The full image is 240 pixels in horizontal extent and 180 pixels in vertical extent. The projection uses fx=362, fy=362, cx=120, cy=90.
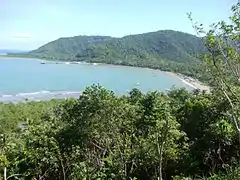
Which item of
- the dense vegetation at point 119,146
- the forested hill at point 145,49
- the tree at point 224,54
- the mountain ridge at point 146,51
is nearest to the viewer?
the tree at point 224,54

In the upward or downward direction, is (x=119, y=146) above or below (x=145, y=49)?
below

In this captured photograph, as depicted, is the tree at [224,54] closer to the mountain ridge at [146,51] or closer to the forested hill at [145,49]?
the mountain ridge at [146,51]

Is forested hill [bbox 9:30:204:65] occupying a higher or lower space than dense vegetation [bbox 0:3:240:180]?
higher

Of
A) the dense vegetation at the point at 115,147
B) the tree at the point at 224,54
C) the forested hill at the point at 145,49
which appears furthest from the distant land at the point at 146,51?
the tree at the point at 224,54

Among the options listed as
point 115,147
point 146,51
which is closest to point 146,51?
point 146,51

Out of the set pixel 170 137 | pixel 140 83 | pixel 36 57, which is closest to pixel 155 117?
pixel 170 137

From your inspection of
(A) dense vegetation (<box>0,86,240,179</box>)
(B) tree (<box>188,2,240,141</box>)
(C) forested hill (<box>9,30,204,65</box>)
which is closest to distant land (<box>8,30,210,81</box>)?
(C) forested hill (<box>9,30,204,65</box>)

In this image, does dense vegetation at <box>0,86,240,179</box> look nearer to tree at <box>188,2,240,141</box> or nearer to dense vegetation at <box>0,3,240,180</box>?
dense vegetation at <box>0,3,240,180</box>

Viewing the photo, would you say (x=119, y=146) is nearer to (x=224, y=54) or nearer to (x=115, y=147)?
(x=115, y=147)

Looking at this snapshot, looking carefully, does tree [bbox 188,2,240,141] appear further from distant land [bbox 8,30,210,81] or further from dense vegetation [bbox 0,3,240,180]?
distant land [bbox 8,30,210,81]

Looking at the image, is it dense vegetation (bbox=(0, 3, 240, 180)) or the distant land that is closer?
→ dense vegetation (bbox=(0, 3, 240, 180))

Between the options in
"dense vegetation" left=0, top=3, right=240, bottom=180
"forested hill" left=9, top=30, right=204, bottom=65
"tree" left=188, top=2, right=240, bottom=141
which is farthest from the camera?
"forested hill" left=9, top=30, right=204, bottom=65

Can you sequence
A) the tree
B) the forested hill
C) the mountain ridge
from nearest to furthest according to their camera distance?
the tree, the mountain ridge, the forested hill

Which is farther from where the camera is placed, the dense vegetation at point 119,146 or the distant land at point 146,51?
the distant land at point 146,51
